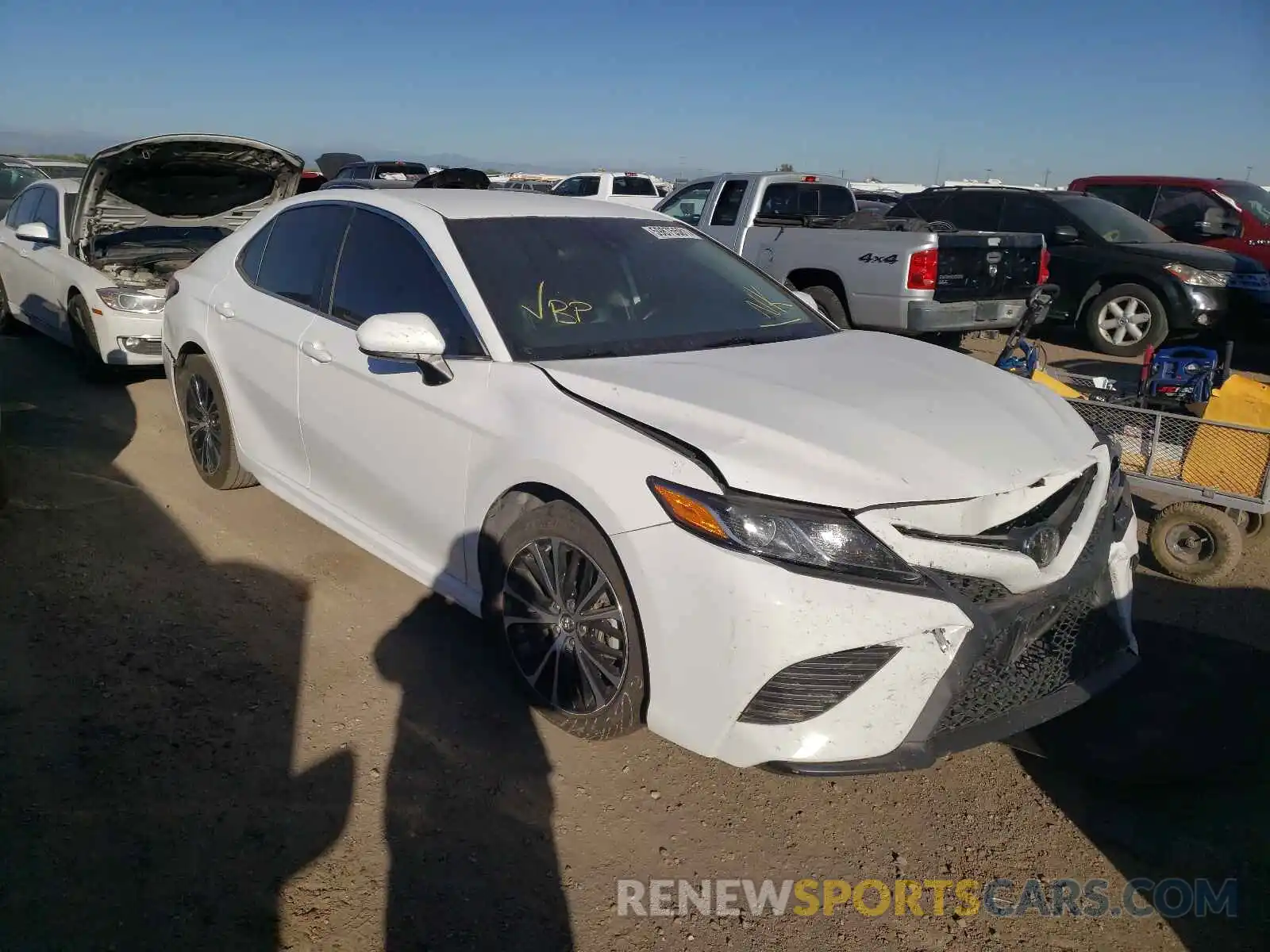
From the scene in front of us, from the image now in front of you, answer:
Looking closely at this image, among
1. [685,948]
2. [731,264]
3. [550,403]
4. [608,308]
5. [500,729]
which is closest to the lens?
[685,948]

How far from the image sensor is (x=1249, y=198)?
40.1 feet

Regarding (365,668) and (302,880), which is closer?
(302,880)

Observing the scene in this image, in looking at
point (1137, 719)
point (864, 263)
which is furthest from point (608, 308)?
point (864, 263)

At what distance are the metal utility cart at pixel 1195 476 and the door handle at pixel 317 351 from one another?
A: 3.58 metres

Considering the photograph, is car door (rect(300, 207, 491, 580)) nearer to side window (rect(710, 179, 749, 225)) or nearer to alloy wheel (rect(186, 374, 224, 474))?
alloy wheel (rect(186, 374, 224, 474))

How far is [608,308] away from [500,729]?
1.59m

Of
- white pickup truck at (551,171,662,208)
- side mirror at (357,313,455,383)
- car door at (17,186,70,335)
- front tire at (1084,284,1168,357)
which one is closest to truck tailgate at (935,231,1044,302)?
front tire at (1084,284,1168,357)

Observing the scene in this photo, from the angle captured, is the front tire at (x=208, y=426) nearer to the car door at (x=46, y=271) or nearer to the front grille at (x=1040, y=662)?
the car door at (x=46, y=271)

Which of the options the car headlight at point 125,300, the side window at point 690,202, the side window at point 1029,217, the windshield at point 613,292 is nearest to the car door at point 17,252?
the car headlight at point 125,300

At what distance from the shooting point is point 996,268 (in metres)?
8.39

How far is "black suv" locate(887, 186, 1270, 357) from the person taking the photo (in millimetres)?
9703

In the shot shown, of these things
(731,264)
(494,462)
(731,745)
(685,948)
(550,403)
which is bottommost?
(685,948)

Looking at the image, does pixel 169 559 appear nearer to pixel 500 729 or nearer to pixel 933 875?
pixel 500 729

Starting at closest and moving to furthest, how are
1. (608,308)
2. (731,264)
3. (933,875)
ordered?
(933,875) → (608,308) → (731,264)
